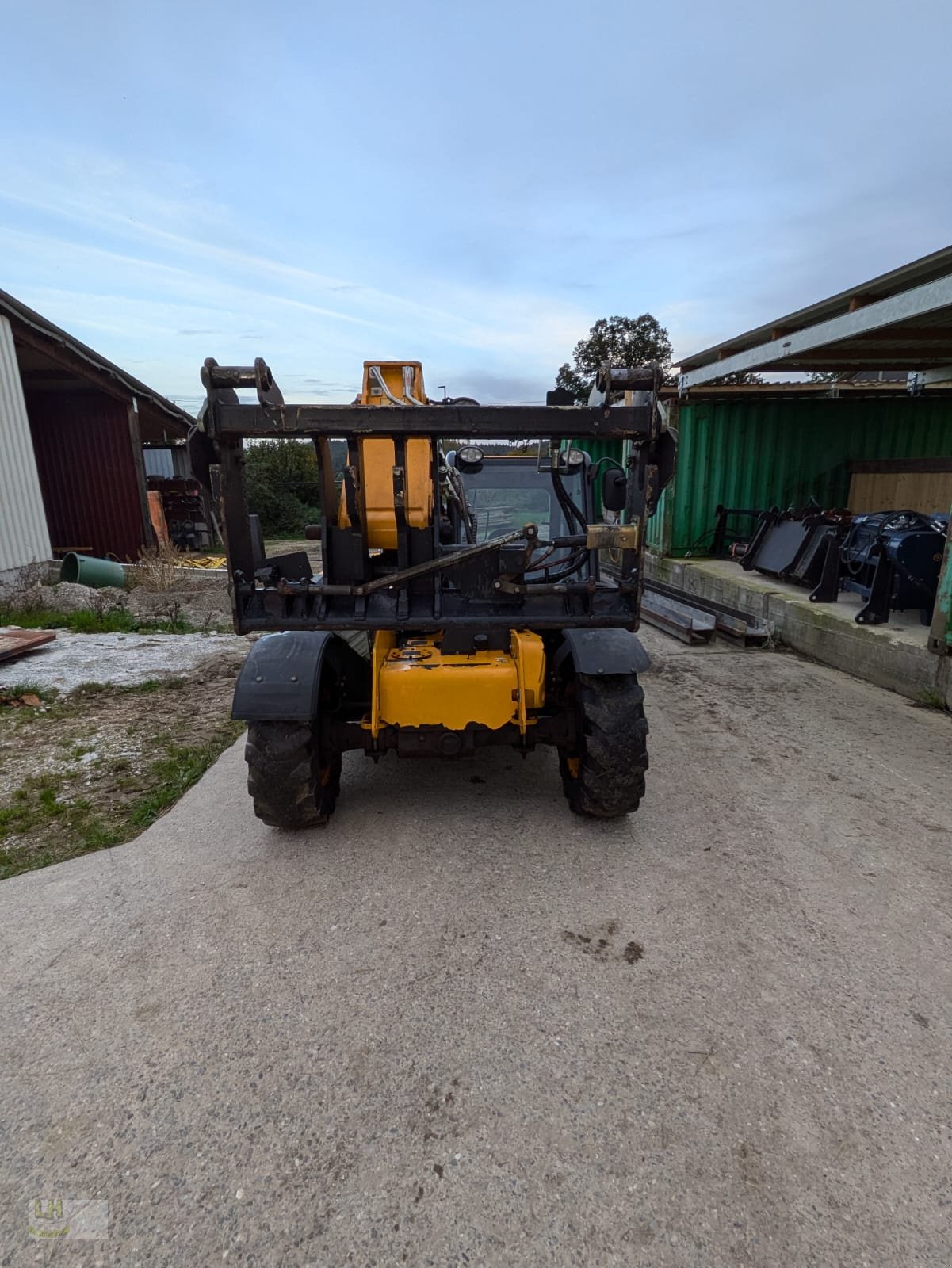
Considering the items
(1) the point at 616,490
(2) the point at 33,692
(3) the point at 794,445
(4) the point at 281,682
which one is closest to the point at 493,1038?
(4) the point at 281,682

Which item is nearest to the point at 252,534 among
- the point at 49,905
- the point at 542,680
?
the point at 542,680

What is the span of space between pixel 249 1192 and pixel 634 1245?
97 centimetres

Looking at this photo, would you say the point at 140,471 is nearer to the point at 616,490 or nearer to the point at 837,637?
the point at 616,490

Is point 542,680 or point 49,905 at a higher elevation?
point 542,680

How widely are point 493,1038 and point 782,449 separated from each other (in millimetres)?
10032

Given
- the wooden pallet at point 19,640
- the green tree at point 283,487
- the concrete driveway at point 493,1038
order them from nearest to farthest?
the concrete driveway at point 493,1038 < the wooden pallet at point 19,640 < the green tree at point 283,487

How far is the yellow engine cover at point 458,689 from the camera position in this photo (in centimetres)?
305

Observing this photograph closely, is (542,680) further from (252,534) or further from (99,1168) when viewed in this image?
(99,1168)

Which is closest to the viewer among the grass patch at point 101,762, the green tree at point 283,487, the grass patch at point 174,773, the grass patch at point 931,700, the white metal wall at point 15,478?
the grass patch at point 101,762

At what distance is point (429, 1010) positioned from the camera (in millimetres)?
2203

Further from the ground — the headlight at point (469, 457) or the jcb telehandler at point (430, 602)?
A: the headlight at point (469, 457)

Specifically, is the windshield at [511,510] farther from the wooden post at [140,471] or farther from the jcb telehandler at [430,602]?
the wooden post at [140,471]

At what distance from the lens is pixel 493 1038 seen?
2.09m

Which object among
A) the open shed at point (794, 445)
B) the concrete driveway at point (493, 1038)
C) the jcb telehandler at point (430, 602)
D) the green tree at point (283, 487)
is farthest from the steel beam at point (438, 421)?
the green tree at point (283, 487)
